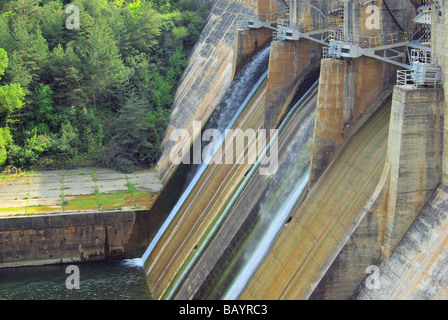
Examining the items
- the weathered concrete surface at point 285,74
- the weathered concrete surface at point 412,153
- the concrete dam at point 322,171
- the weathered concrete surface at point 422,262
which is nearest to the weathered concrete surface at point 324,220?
the concrete dam at point 322,171

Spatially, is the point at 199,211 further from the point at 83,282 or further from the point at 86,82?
the point at 86,82

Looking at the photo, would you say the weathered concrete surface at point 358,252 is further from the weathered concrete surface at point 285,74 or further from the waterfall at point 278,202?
the weathered concrete surface at point 285,74

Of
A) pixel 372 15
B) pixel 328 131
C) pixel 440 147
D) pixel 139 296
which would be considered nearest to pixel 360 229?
pixel 440 147

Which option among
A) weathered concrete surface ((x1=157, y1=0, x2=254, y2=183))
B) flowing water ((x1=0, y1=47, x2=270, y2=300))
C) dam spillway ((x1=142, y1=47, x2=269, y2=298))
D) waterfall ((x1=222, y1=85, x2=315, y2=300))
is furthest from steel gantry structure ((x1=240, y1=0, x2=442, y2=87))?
weathered concrete surface ((x1=157, y1=0, x2=254, y2=183))

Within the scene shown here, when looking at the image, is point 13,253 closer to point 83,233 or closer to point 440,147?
point 83,233
